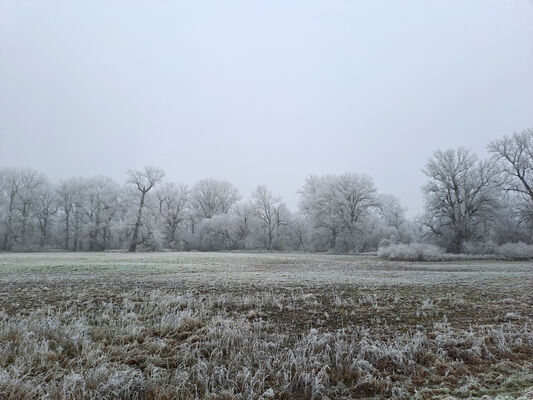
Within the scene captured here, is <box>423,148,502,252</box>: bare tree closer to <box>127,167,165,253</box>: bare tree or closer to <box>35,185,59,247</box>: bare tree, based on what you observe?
<box>127,167,165,253</box>: bare tree

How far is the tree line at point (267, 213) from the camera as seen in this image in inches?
1694

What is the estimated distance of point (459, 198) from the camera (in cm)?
4497

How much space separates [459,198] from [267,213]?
41.7 m

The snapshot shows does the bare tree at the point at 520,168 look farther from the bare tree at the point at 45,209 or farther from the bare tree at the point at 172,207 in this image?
the bare tree at the point at 45,209

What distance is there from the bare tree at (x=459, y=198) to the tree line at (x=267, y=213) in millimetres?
143

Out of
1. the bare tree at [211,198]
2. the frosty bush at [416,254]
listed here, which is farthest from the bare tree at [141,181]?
the frosty bush at [416,254]

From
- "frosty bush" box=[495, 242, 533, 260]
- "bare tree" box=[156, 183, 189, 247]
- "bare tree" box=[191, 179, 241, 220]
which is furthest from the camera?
"bare tree" box=[191, 179, 241, 220]

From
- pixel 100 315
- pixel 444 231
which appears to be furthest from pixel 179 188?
pixel 100 315

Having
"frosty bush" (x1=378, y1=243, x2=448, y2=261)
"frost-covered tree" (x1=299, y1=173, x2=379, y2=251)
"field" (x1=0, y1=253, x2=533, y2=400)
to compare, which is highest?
"frost-covered tree" (x1=299, y1=173, x2=379, y2=251)

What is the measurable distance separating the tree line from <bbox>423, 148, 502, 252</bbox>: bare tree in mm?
143

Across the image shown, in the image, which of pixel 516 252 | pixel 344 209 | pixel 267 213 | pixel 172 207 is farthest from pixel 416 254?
pixel 172 207

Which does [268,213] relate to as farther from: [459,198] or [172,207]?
[459,198]

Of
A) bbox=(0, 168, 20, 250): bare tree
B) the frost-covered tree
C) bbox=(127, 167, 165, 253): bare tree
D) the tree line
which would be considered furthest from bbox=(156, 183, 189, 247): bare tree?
the frost-covered tree

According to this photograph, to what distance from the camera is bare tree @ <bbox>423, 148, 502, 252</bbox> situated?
42.1 m
